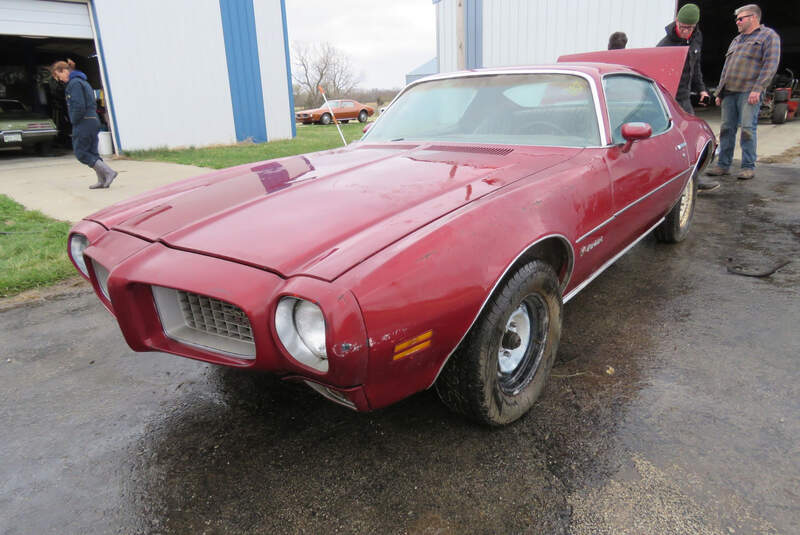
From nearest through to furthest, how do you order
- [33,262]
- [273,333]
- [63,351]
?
[273,333], [63,351], [33,262]

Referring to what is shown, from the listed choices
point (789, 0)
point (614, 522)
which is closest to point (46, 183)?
point (614, 522)

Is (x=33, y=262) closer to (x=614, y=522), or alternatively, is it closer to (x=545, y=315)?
(x=545, y=315)

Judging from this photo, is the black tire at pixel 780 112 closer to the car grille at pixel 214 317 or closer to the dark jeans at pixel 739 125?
the dark jeans at pixel 739 125

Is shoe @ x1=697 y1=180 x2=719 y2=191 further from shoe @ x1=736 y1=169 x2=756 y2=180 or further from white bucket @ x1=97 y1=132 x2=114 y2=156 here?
white bucket @ x1=97 y1=132 x2=114 y2=156

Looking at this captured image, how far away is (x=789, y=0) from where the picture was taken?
20453 mm

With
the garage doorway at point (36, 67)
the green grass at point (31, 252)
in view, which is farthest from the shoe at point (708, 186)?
the garage doorway at point (36, 67)

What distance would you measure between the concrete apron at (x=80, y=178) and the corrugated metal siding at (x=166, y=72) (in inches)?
64.0

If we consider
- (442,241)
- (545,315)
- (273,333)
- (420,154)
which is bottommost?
(545,315)

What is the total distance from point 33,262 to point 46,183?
16.1 feet

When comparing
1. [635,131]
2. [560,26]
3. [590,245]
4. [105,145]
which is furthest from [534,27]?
[590,245]

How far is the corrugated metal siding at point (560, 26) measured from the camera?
30.7 ft

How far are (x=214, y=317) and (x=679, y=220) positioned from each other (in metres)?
3.71

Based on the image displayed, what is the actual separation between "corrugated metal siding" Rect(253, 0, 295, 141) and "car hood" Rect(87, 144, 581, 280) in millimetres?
12481

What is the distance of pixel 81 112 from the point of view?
6.93m
